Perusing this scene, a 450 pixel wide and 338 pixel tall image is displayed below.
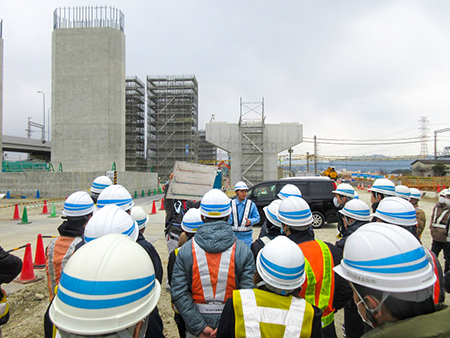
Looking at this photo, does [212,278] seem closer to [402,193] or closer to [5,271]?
[5,271]

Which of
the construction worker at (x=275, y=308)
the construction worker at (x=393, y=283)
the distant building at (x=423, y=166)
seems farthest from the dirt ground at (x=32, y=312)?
the distant building at (x=423, y=166)

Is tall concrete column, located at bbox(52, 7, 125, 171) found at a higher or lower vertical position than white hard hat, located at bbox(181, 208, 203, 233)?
higher

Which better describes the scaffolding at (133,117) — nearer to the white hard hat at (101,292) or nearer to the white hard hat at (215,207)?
the white hard hat at (215,207)

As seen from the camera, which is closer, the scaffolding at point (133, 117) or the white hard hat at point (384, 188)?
the white hard hat at point (384, 188)

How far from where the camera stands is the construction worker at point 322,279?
1977mm

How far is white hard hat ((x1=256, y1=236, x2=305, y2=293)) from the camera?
4.95 feet

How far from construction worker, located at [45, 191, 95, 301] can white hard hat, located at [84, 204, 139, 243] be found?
Answer: 0.44 metres

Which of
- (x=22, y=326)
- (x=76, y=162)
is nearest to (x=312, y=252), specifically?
(x=22, y=326)

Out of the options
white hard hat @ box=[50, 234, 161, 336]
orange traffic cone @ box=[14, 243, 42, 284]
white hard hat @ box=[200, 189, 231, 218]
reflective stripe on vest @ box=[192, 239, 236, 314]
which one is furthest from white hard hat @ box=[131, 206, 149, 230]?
orange traffic cone @ box=[14, 243, 42, 284]

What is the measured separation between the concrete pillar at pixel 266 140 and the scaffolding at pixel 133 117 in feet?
79.4

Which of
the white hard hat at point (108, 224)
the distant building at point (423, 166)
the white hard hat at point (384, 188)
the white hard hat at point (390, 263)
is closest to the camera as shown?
the white hard hat at point (390, 263)

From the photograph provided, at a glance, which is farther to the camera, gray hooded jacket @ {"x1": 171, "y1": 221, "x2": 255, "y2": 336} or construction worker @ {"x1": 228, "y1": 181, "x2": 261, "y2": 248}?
construction worker @ {"x1": 228, "y1": 181, "x2": 261, "y2": 248}

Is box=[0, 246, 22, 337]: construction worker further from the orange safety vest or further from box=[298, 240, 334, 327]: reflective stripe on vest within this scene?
box=[298, 240, 334, 327]: reflective stripe on vest

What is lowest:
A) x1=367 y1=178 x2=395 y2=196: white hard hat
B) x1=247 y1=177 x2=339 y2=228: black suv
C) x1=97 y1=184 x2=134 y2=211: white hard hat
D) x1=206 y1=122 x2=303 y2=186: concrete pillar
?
x1=247 y1=177 x2=339 y2=228: black suv
